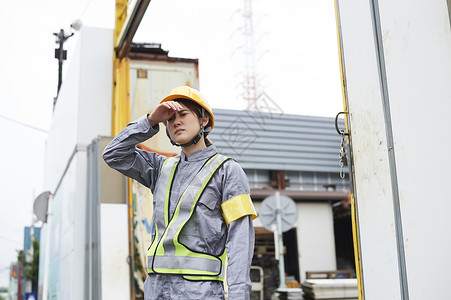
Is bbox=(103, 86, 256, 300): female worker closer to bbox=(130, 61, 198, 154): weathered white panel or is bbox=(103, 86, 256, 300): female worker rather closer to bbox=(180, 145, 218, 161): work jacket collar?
bbox=(180, 145, 218, 161): work jacket collar

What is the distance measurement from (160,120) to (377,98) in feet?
2.94

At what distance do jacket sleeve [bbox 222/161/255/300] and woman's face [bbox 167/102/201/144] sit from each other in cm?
21

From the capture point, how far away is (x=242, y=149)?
1614 cm

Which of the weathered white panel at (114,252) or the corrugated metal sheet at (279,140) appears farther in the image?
the corrugated metal sheet at (279,140)

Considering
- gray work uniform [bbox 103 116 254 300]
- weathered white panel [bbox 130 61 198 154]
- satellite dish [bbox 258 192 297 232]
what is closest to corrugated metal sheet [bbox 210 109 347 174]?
satellite dish [bbox 258 192 297 232]

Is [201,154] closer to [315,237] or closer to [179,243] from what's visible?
[179,243]

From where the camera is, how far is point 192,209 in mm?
2254

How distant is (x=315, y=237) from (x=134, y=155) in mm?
14710

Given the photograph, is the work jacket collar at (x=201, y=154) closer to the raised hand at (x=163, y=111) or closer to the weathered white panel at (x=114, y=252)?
the raised hand at (x=163, y=111)

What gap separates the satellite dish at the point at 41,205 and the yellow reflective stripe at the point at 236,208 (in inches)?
185

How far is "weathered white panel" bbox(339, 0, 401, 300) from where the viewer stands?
2219mm

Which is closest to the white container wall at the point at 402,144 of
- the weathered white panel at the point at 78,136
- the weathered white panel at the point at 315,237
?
the weathered white panel at the point at 78,136

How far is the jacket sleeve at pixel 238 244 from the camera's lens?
2.13 m

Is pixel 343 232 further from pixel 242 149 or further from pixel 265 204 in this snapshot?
pixel 265 204
